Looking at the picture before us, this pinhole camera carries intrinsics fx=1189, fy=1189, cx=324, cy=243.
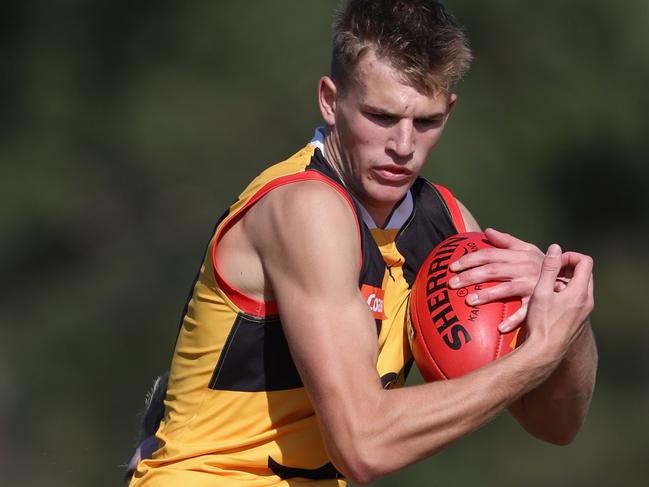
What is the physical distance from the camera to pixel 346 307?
2.98 meters

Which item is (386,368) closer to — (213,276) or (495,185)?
(213,276)

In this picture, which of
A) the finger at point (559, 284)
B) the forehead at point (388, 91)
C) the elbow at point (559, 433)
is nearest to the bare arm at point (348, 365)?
the finger at point (559, 284)

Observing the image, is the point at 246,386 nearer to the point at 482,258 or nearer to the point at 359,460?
the point at 359,460

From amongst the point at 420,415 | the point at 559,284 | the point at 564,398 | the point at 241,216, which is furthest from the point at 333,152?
the point at 564,398

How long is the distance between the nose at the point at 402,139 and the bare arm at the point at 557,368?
0.34 m

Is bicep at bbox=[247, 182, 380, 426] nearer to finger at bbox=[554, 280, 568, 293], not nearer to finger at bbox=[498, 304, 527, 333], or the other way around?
finger at bbox=[498, 304, 527, 333]

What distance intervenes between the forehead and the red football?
43cm

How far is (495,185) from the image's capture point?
29.7 feet

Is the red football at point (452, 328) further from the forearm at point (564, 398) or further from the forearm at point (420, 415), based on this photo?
the forearm at point (564, 398)

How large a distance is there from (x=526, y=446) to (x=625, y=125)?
268cm

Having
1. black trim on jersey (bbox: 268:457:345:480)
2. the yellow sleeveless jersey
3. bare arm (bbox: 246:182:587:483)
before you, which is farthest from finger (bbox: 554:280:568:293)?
black trim on jersey (bbox: 268:457:345:480)

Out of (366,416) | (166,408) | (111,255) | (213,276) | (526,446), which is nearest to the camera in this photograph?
(366,416)

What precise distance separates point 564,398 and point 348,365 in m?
1.03

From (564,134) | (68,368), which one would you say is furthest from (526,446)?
(68,368)
